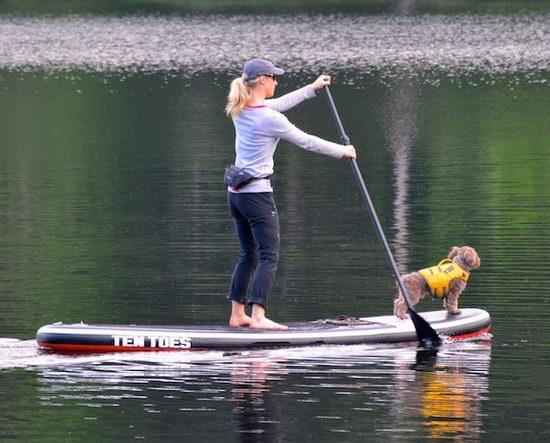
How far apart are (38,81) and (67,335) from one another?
38.5m

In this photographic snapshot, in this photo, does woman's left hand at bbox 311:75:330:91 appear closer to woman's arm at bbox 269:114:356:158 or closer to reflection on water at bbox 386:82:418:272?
woman's arm at bbox 269:114:356:158

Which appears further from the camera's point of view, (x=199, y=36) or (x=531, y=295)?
(x=199, y=36)

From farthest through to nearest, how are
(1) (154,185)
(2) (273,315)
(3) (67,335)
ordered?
(1) (154,185) → (2) (273,315) → (3) (67,335)

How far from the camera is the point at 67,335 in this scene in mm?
12484

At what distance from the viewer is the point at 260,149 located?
1296cm

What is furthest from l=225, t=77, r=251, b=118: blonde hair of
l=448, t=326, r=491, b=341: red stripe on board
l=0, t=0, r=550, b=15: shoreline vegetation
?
l=0, t=0, r=550, b=15: shoreline vegetation

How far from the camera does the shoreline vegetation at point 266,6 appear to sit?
7719cm

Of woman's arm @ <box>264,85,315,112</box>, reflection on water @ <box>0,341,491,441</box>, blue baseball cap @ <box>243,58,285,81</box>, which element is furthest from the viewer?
woman's arm @ <box>264,85,315,112</box>

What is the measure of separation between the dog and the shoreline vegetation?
205 ft

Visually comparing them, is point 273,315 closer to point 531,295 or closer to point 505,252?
point 531,295

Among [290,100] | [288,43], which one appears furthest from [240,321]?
[288,43]

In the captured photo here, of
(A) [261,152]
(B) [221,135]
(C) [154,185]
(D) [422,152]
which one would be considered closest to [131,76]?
(B) [221,135]

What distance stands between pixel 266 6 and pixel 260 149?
223 ft

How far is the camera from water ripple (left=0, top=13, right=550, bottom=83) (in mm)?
54266
